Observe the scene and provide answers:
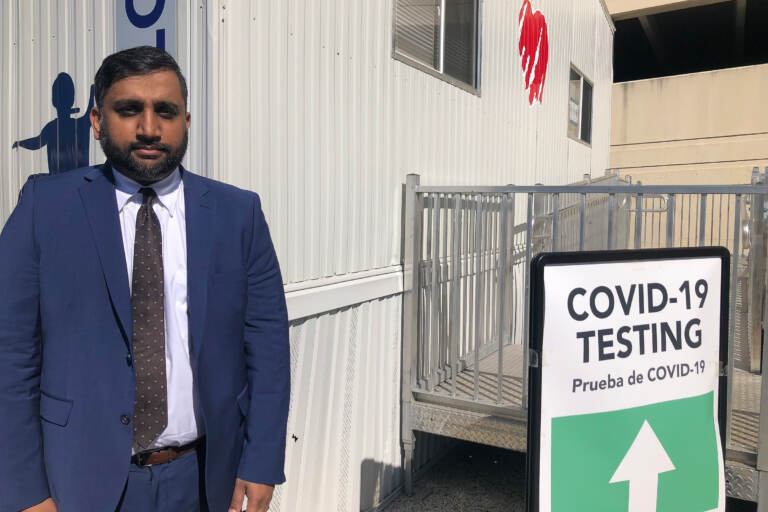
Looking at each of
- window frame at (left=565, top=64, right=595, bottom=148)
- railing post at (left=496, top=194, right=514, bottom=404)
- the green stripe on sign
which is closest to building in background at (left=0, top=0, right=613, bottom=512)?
railing post at (left=496, top=194, right=514, bottom=404)

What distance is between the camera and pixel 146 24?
2613 mm

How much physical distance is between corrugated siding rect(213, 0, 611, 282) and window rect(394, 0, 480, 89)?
12 centimetres

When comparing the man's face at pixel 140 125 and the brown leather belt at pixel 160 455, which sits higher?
the man's face at pixel 140 125

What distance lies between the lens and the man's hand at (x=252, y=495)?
187cm

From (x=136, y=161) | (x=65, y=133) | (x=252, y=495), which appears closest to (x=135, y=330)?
(x=136, y=161)

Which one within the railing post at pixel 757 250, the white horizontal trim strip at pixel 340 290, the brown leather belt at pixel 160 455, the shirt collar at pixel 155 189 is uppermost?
the shirt collar at pixel 155 189

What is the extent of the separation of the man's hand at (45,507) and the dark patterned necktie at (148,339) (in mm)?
271

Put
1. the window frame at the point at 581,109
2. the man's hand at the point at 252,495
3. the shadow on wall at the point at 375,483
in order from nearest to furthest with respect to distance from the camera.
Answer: the man's hand at the point at 252,495
the shadow on wall at the point at 375,483
the window frame at the point at 581,109

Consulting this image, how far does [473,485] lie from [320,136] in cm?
280

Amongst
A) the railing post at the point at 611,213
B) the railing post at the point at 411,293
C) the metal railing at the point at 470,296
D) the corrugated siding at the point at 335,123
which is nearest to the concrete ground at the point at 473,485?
the railing post at the point at 411,293

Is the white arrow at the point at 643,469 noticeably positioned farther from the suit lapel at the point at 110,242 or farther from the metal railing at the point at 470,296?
the suit lapel at the point at 110,242

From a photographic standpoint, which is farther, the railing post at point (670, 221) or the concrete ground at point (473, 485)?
the concrete ground at point (473, 485)

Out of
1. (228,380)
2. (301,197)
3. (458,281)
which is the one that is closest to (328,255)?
(301,197)

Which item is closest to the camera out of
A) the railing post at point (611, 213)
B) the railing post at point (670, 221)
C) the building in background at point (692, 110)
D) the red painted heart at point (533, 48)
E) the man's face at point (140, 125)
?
the man's face at point (140, 125)
